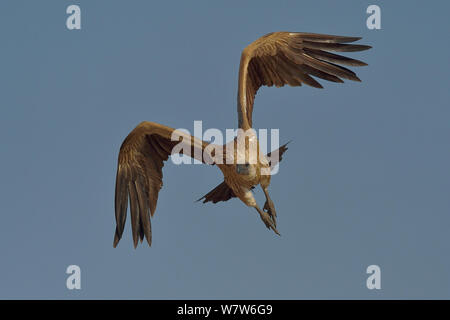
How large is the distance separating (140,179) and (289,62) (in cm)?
383

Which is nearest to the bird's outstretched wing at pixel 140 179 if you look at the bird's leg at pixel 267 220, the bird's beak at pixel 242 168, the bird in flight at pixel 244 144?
the bird in flight at pixel 244 144

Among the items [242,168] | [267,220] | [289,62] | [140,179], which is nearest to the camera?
[242,168]

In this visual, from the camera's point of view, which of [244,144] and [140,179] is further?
[140,179]

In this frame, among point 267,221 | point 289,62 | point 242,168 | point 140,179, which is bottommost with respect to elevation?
point 267,221

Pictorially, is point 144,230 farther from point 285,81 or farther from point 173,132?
point 285,81

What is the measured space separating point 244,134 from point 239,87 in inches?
33.7

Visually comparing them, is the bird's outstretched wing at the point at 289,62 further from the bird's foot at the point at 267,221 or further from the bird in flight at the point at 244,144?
the bird's foot at the point at 267,221

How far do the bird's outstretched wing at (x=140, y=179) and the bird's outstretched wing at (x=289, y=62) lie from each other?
2.00 metres

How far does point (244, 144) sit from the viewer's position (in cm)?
1331

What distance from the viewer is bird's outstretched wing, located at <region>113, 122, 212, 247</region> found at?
49.2ft

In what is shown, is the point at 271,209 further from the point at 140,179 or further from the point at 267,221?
the point at 140,179

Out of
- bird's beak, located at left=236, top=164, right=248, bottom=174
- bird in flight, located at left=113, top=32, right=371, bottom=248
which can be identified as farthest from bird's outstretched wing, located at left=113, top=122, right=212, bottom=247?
bird's beak, located at left=236, top=164, right=248, bottom=174

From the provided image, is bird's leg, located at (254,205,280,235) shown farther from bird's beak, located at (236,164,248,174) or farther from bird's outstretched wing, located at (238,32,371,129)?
bird's outstretched wing, located at (238,32,371,129)

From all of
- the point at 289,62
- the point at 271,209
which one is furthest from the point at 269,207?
the point at 289,62
